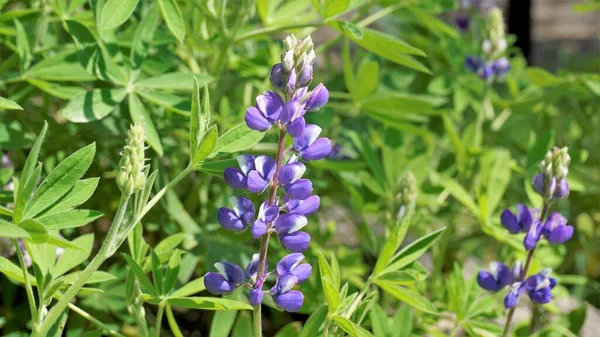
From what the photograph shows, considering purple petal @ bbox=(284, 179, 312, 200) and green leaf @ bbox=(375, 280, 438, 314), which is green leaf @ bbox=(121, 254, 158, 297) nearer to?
purple petal @ bbox=(284, 179, 312, 200)

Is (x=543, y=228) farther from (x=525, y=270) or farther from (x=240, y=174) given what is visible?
(x=240, y=174)

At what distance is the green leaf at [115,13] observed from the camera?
4.42 ft

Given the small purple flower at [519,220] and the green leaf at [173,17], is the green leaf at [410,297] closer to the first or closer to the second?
the small purple flower at [519,220]

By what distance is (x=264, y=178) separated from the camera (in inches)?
44.5

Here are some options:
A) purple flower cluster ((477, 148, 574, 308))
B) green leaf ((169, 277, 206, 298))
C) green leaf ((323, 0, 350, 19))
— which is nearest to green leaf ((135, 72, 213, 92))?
green leaf ((323, 0, 350, 19))

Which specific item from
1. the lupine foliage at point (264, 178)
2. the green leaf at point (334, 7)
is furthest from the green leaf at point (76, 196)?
the green leaf at point (334, 7)

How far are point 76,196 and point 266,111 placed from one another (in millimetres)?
290

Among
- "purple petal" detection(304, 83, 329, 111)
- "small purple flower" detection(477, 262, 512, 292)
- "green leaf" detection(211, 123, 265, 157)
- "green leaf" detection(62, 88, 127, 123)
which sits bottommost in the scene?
"small purple flower" detection(477, 262, 512, 292)

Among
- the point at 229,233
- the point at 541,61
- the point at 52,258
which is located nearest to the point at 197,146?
the point at 52,258

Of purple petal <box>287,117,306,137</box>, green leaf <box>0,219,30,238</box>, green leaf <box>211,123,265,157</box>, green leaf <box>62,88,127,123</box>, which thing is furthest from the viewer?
green leaf <box>62,88,127,123</box>

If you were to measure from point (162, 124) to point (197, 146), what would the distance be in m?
0.63

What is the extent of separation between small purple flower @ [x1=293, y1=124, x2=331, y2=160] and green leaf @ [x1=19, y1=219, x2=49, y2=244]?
13.6 inches

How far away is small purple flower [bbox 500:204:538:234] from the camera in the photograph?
4.87 feet

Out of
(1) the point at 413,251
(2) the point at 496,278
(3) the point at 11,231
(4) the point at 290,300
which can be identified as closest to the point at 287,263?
(4) the point at 290,300
